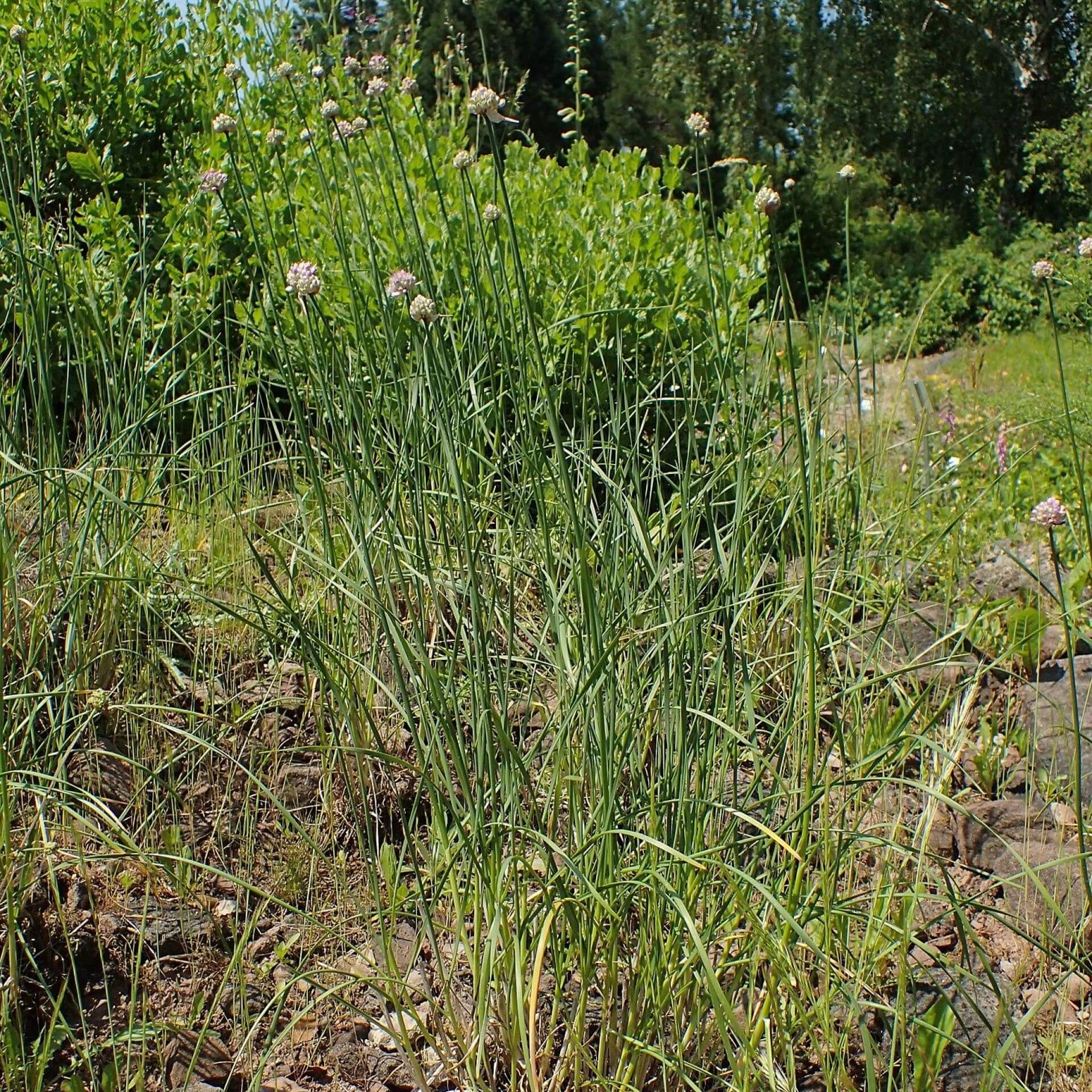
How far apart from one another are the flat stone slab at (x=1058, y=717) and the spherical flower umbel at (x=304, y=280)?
5.35 ft

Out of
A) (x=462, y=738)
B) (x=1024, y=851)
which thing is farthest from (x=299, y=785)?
(x=1024, y=851)

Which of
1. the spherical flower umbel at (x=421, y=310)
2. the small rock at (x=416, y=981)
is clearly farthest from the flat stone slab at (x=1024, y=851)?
the spherical flower umbel at (x=421, y=310)

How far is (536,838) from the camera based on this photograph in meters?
1.58

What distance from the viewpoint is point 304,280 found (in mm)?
1638

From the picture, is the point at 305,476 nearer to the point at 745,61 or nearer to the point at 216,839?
the point at 216,839

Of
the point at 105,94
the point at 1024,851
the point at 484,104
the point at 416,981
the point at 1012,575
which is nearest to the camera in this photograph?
the point at 484,104

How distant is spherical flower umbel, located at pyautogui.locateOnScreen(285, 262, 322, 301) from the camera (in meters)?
1.63

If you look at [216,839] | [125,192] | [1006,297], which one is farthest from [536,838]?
[1006,297]

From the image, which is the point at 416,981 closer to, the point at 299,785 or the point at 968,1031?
the point at 299,785

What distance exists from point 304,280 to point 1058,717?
6.73 feet

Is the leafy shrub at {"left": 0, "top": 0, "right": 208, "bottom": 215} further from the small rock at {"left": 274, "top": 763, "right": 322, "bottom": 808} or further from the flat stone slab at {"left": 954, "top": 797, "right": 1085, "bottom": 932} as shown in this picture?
the flat stone slab at {"left": 954, "top": 797, "right": 1085, "bottom": 932}

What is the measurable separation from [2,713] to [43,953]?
1.73ft

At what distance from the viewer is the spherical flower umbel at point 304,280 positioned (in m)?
1.63

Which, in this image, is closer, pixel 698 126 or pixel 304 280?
pixel 304 280
